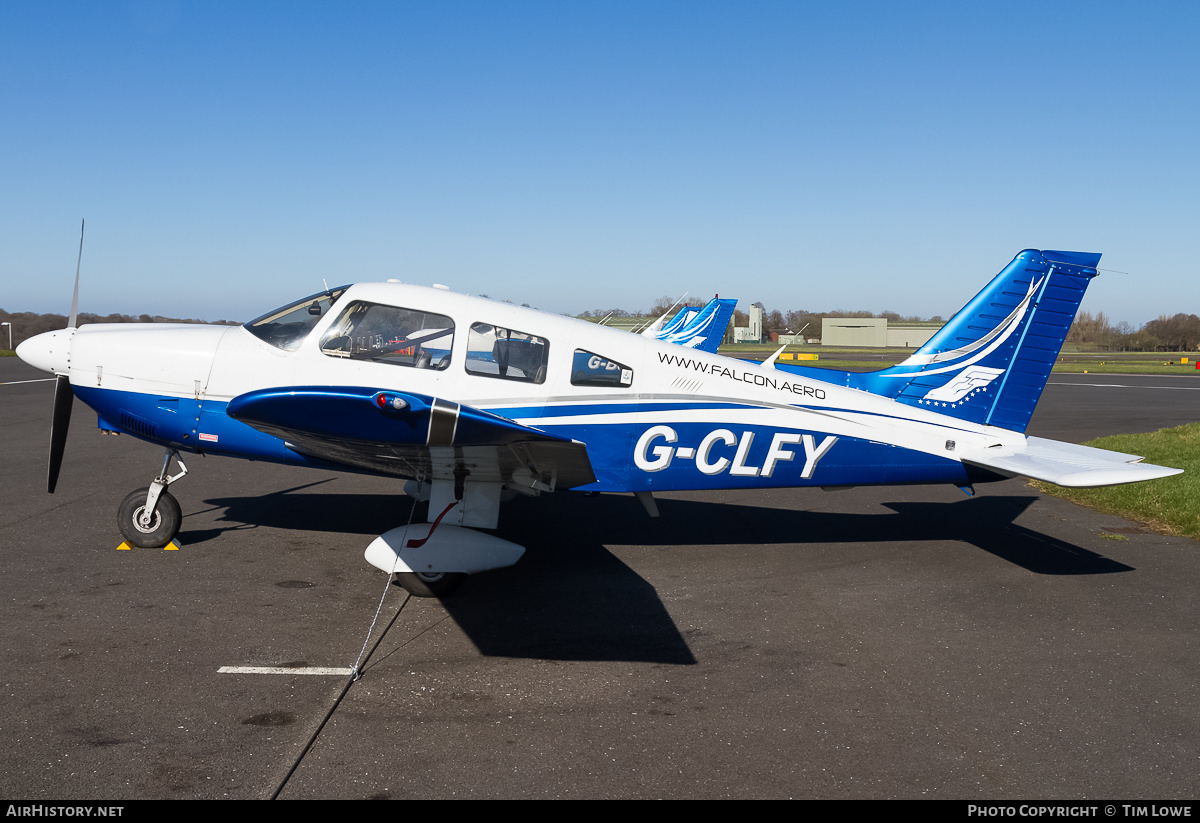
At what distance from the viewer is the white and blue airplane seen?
18.6 ft

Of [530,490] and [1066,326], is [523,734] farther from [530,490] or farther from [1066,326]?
[1066,326]

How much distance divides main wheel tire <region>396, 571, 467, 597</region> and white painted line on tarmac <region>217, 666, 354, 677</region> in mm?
1254

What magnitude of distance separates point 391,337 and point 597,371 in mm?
1586

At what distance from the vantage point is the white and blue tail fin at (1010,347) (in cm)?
675

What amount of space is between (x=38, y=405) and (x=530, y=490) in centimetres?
1615

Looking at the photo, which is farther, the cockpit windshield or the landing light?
the cockpit windshield

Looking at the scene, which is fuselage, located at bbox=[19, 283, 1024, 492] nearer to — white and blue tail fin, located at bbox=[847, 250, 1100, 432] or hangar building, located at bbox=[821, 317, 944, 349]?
white and blue tail fin, located at bbox=[847, 250, 1100, 432]

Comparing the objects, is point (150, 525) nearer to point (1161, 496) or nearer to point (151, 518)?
point (151, 518)

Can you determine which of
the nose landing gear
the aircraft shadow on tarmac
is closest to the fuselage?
the nose landing gear

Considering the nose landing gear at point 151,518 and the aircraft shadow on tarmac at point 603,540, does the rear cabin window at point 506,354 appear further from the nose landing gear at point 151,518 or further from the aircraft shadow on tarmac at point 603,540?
the nose landing gear at point 151,518

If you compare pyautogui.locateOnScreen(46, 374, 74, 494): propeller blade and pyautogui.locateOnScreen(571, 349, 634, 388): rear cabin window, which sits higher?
pyautogui.locateOnScreen(571, 349, 634, 388): rear cabin window

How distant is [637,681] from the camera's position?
4.33m

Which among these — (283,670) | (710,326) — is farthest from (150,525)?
(710,326)

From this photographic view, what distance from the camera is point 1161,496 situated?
29.4 feet
